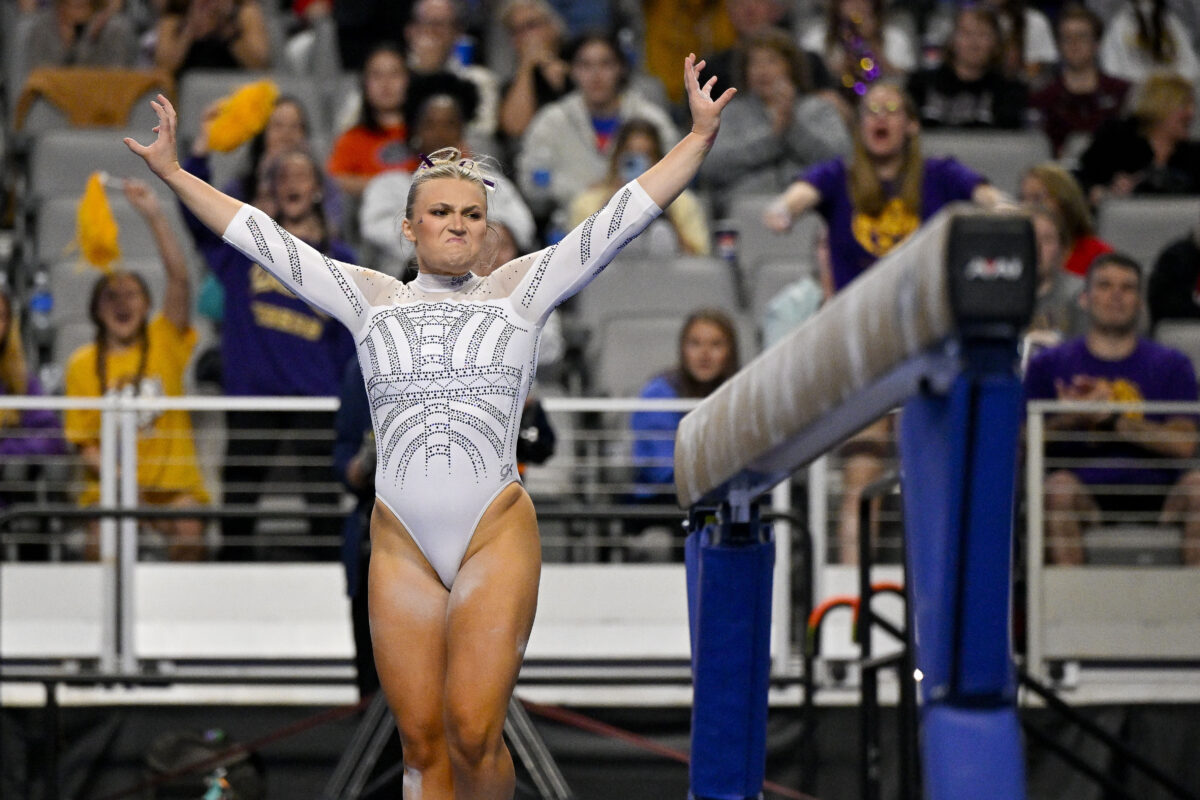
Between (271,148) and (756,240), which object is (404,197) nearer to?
(271,148)

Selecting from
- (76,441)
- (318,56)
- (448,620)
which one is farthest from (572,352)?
(448,620)

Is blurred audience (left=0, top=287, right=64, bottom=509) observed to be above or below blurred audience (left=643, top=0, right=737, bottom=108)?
below

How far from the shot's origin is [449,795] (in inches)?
136

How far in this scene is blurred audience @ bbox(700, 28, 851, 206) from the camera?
7.88 m

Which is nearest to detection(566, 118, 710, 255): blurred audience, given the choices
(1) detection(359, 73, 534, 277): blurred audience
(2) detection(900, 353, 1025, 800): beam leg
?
(1) detection(359, 73, 534, 277): blurred audience

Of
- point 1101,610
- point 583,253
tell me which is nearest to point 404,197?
point 1101,610

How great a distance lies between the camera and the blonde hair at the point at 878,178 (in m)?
6.07

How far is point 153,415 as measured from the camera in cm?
632

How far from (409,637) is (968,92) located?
231 inches

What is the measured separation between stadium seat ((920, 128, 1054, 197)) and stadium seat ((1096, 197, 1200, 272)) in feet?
1.65

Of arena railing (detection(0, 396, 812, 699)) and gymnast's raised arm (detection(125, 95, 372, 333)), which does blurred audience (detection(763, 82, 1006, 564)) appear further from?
gymnast's raised arm (detection(125, 95, 372, 333))

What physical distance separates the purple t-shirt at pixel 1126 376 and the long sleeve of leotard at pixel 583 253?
308cm

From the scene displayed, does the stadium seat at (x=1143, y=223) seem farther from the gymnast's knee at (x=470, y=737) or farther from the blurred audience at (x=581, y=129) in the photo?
the gymnast's knee at (x=470, y=737)

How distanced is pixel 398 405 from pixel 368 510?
1.32m
